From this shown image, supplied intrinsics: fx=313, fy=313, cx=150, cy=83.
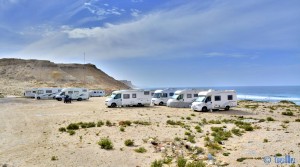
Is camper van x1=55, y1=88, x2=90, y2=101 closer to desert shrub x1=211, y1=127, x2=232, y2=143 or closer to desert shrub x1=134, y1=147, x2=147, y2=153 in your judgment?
desert shrub x1=211, y1=127, x2=232, y2=143

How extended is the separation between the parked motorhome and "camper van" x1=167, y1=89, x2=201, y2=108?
3.30m

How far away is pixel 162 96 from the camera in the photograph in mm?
40062

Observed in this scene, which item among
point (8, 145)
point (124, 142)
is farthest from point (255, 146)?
point (8, 145)

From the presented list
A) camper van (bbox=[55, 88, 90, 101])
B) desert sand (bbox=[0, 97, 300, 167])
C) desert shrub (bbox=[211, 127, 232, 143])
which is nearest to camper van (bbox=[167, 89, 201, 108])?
desert sand (bbox=[0, 97, 300, 167])

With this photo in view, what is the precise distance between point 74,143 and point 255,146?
835 cm

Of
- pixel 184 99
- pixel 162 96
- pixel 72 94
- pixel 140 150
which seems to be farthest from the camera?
pixel 72 94

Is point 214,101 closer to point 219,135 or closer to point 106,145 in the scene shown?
point 219,135

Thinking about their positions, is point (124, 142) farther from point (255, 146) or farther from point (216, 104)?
point (216, 104)

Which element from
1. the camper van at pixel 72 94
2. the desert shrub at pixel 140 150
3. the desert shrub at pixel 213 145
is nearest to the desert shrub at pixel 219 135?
the desert shrub at pixel 213 145

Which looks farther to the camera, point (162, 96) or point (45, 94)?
point (45, 94)

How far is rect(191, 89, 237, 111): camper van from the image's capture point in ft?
101

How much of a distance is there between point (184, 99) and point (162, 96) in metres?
4.73

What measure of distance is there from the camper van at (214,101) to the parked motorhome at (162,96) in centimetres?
840

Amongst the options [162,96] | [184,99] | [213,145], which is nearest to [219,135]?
[213,145]
